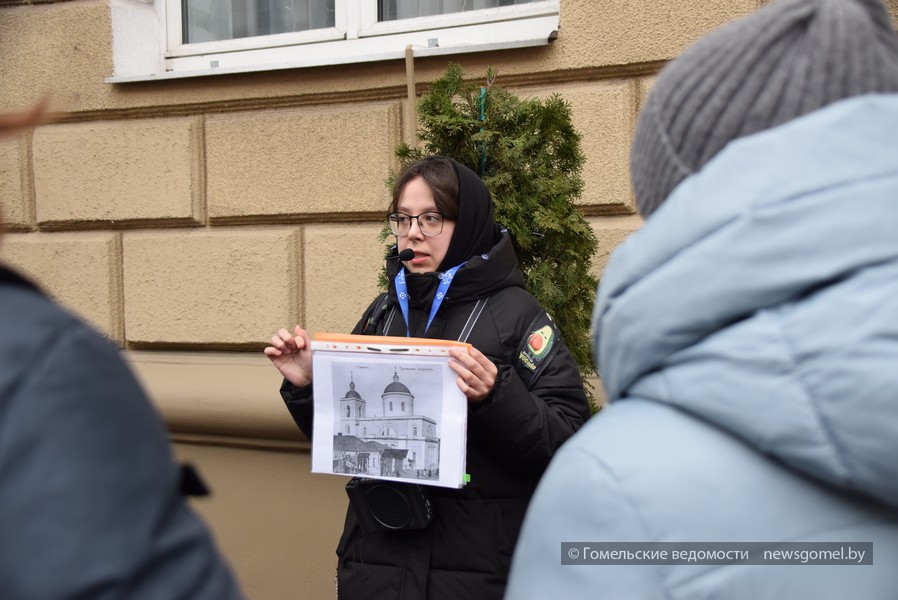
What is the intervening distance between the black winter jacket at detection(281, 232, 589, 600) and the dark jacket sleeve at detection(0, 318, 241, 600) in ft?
4.59

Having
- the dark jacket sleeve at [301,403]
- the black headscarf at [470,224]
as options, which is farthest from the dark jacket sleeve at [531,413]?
the dark jacket sleeve at [301,403]

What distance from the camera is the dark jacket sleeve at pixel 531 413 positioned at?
2.04 meters

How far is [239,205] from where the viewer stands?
4492mm

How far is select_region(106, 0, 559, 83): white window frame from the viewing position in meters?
4.16

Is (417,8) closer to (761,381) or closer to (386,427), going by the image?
(386,427)

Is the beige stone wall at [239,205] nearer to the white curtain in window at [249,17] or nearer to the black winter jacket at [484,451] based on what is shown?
the white curtain in window at [249,17]

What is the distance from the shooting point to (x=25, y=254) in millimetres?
4945

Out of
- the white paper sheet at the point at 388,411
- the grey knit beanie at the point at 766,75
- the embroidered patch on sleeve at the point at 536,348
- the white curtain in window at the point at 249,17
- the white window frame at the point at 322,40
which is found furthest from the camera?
the white curtain in window at the point at 249,17

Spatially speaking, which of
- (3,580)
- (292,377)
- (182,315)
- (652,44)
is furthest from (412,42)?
(3,580)

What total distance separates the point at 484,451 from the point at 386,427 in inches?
11.0

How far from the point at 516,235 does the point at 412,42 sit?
197 centimetres

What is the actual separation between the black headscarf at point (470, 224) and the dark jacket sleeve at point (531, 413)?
257mm

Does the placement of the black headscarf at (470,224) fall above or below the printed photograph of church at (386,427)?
above

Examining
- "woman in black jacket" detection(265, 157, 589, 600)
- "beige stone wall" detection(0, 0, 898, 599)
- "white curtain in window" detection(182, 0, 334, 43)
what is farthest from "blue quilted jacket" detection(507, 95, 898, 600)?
"white curtain in window" detection(182, 0, 334, 43)
